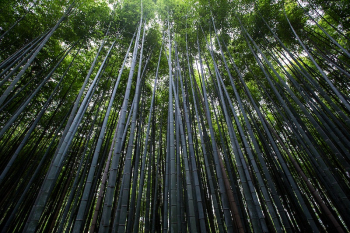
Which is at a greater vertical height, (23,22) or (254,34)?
(254,34)

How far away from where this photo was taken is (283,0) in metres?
3.59

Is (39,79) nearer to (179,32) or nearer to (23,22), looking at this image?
(23,22)

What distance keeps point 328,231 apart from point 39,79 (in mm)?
5638

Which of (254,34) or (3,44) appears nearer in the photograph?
(3,44)

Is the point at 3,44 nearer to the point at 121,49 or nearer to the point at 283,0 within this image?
the point at 121,49

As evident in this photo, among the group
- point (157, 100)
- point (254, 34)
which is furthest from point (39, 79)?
point (254, 34)

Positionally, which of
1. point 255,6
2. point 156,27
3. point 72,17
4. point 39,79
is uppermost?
point 156,27

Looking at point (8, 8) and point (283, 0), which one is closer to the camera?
point (8, 8)

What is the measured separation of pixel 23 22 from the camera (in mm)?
3268

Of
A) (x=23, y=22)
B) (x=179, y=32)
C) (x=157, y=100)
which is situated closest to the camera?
(x=23, y=22)

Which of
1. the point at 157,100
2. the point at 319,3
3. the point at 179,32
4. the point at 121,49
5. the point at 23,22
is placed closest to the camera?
the point at 23,22

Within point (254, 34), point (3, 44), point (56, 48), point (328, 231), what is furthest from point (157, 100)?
point (328, 231)

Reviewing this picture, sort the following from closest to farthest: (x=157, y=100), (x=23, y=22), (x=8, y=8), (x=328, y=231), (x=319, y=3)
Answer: (x=328, y=231), (x=8, y=8), (x=23, y=22), (x=319, y=3), (x=157, y=100)

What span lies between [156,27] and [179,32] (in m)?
0.81
